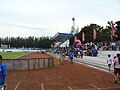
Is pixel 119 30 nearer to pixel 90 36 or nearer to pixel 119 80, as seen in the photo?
pixel 90 36

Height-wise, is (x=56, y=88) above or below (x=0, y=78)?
below

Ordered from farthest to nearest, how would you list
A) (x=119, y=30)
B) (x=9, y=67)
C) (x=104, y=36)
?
(x=104, y=36) → (x=119, y=30) → (x=9, y=67)

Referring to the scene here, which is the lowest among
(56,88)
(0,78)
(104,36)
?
(56,88)

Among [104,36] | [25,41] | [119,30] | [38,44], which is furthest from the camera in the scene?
[25,41]

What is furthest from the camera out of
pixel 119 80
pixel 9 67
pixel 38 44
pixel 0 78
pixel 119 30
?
pixel 38 44

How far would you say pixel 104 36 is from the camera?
3391 inches

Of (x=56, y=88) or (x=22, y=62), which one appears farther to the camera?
(x=22, y=62)

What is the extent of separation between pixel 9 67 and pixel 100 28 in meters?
79.8

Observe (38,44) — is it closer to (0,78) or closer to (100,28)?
(100,28)

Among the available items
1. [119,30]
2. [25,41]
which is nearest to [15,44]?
[25,41]

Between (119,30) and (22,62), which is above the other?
(119,30)

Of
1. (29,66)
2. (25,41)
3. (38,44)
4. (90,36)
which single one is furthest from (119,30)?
(25,41)

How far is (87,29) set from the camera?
332 ft

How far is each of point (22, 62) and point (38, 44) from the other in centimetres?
13737
